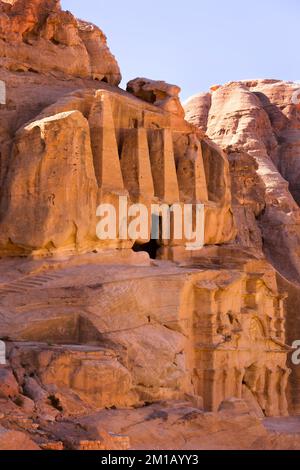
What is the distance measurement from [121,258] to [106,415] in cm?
870

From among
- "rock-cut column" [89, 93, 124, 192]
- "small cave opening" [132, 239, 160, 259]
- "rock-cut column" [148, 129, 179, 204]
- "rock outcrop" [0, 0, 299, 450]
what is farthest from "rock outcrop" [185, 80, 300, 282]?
"rock-cut column" [89, 93, 124, 192]

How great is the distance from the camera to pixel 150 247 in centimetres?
2986

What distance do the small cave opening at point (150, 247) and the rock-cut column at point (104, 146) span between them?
381 centimetres

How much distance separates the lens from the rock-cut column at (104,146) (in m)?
25.6

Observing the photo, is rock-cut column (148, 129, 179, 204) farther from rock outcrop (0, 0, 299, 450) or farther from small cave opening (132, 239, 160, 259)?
small cave opening (132, 239, 160, 259)

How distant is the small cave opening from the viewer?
96.7 ft

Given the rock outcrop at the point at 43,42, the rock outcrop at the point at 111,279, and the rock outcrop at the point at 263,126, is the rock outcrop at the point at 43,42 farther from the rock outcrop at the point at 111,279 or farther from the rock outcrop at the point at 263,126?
the rock outcrop at the point at 263,126

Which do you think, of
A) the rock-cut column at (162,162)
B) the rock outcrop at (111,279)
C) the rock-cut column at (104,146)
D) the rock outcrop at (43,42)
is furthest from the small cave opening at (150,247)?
the rock outcrop at (43,42)

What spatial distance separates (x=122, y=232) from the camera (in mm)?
25641

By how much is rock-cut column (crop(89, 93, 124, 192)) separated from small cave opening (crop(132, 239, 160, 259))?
3812mm

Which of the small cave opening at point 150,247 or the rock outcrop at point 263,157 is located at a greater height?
the rock outcrop at point 263,157

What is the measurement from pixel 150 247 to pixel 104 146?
5.46 m

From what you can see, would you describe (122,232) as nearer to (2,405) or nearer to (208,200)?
(208,200)
